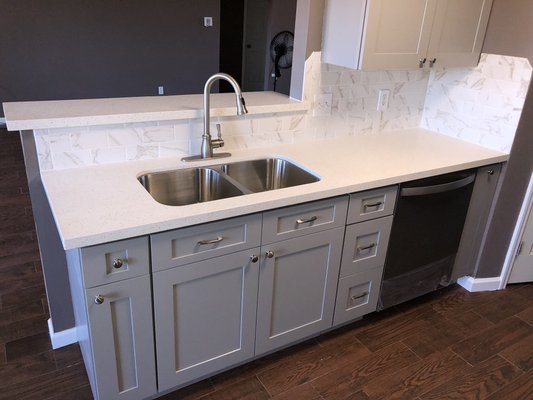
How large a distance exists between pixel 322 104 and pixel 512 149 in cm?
107

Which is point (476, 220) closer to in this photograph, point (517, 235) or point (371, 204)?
point (517, 235)

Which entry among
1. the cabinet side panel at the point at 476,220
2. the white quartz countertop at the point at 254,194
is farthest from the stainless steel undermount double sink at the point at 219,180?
the cabinet side panel at the point at 476,220

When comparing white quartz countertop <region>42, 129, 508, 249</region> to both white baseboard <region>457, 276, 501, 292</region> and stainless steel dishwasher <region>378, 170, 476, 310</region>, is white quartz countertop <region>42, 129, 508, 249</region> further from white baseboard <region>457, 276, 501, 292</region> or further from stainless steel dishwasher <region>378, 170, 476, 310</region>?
white baseboard <region>457, 276, 501, 292</region>

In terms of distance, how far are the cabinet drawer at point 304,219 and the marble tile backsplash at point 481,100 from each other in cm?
114

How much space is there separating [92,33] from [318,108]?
14.1 feet

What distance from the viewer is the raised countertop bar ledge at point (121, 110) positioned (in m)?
1.78

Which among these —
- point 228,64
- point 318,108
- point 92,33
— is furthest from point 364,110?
point 228,64

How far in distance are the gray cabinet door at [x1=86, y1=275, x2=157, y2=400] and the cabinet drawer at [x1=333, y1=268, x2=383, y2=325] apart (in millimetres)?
954

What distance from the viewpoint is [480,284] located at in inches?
108

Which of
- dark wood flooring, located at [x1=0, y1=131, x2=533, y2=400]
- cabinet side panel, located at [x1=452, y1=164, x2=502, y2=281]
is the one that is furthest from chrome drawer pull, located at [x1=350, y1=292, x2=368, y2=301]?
cabinet side panel, located at [x1=452, y1=164, x2=502, y2=281]

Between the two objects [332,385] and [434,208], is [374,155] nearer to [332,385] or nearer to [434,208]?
[434,208]

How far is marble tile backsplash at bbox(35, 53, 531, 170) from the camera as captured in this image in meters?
1.92

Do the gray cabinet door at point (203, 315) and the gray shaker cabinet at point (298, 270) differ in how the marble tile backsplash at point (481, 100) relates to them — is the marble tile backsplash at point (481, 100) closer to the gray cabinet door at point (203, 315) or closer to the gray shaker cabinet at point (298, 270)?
the gray shaker cabinet at point (298, 270)

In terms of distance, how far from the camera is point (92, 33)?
5.57m
